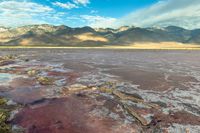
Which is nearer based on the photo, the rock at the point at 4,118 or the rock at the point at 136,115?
the rock at the point at 4,118

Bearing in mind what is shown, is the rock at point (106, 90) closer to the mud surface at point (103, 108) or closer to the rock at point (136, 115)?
the mud surface at point (103, 108)

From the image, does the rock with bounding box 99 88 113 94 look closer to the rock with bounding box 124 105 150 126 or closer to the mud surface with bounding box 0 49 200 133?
the mud surface with bounding box 0 49 200 133

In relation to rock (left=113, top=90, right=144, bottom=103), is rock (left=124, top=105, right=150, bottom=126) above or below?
above

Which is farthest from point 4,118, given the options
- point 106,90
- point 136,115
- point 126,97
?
point 106,90

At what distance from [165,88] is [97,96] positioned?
10.2 m

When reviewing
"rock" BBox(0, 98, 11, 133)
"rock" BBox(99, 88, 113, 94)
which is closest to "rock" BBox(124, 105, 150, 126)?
"rock" BBox(99, 88, 113, 94)

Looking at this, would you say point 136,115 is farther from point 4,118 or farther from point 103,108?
point 4,118

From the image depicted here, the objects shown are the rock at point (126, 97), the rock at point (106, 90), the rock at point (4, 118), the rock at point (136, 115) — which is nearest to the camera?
the rock at point (4, 118)

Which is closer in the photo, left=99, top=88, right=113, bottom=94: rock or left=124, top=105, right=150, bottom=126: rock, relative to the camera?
left=124, top=105, right=150, bottom=126: rock

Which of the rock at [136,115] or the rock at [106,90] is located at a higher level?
the rock at [136,115]

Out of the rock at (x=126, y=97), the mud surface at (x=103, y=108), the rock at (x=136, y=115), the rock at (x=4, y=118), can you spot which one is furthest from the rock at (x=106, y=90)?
the rock at (x=4, y=118)

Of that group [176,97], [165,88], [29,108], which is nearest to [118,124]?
[29,108]

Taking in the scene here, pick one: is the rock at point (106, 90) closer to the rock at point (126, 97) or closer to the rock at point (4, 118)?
the rock at point (126, 97)

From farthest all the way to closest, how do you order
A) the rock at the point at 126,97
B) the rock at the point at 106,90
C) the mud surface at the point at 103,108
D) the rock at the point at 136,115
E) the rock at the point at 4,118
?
the rock at the point at 106,90 < the rock at the point at 126,97 < the rock at the point at 136,115 < the mud surface at the point at 103,108 < the rock at the point at 4,118
